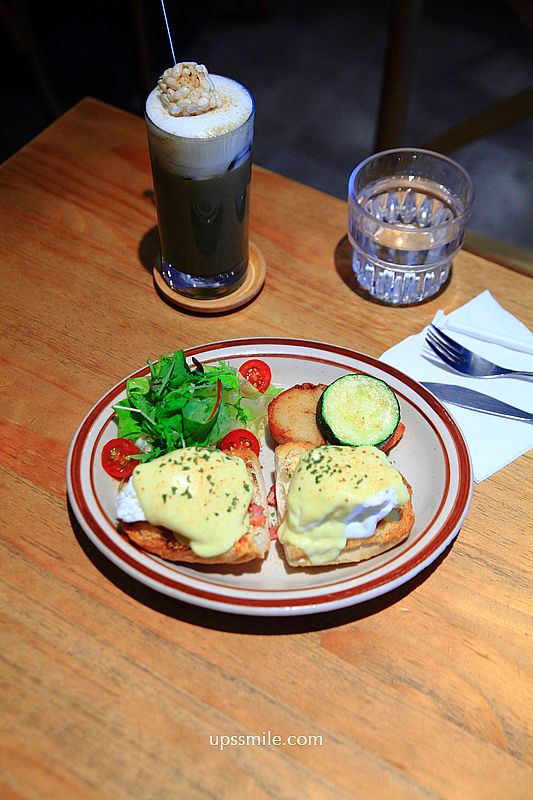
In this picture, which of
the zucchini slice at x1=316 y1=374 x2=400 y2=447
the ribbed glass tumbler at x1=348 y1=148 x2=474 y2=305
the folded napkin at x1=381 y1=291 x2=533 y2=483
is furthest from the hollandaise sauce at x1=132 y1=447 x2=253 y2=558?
the ribbed glass tumbler at x1=348 y1=148 x2=474 y2=305

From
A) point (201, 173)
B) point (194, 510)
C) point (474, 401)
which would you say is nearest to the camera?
point (194, 510)

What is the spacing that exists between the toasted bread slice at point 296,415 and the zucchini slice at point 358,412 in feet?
0.10

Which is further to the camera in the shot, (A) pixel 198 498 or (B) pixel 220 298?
(B) pixel 220 298

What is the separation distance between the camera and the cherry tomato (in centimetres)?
157

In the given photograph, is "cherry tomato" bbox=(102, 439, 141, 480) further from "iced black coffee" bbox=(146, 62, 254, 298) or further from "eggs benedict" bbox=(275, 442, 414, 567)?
"iced black coffee" bbox=(146, 62, 254, 298)

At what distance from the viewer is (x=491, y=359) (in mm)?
1914

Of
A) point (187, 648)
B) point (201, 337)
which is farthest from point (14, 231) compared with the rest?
point (187, 648)

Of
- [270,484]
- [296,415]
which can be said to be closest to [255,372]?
[296,415]

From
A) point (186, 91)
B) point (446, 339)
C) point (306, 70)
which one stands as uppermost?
point (186, 91)

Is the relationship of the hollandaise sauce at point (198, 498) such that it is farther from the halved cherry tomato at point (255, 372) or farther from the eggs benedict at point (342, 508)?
the halved cherry tomato at point (255, 372)

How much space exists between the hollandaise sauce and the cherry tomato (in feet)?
0.47

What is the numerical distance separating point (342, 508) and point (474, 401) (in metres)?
0.59

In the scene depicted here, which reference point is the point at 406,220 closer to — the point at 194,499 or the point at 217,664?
the point at 194,499

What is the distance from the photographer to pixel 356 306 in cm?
204
